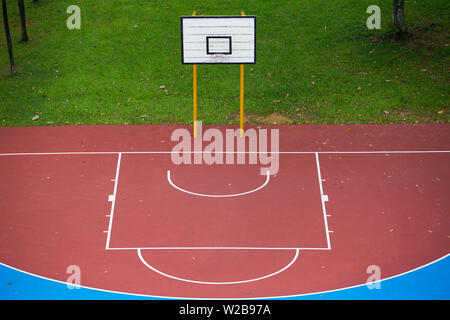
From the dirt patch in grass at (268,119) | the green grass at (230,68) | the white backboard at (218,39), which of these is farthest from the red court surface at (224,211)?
the white backboard at (218,39)

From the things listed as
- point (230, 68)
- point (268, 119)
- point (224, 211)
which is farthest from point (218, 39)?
point (224, 211)

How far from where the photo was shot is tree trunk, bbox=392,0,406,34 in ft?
67.9

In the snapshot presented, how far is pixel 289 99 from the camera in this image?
61.4ft

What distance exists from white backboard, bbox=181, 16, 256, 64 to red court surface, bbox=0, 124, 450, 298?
2.21 metres

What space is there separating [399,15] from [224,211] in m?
11.1

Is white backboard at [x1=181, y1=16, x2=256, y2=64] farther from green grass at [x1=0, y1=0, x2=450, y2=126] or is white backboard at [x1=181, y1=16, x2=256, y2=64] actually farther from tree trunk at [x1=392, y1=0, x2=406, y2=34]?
tree trunk at [x1=392, y1=0, x2=406, y2=34]

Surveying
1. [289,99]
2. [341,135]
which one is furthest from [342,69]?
[341,135]

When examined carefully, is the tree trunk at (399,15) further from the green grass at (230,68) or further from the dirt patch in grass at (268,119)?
the dirt patch in grass at (268,119)

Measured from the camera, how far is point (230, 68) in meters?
20.5

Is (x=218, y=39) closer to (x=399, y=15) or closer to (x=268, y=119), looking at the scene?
(x=268, y=119)

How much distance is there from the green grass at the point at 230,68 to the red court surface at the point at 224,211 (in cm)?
140

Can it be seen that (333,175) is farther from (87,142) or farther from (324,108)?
(87,142)

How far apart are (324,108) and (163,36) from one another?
6919 millimetres

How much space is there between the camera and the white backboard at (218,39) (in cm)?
1587
